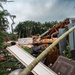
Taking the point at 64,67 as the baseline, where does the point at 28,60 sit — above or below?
above

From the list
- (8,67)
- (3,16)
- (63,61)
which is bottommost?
(8,67)

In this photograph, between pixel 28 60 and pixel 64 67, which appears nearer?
pixel 64 67

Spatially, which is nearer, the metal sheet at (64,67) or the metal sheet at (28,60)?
the metal sheet at (28,60)

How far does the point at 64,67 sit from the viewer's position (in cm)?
480

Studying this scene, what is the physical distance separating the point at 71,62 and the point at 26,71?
3.48 meters

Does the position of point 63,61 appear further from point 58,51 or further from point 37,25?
point 37,25

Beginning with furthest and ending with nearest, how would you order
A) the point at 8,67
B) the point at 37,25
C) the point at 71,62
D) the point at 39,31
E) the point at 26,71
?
the point at 37,25 → the point at 39,31 → the point at 8,67 → the point at 71,62 → the point at 26,71

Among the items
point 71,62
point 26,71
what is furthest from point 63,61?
point 26,71

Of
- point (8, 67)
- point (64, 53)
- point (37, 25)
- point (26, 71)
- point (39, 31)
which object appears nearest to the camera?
point (26, 71)

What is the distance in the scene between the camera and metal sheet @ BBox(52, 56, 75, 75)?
453 centimetres

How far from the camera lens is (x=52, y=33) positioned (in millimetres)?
9469

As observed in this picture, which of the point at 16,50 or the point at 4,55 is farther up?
the point at 16,50

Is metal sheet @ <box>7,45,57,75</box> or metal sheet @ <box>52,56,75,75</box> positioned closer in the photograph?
metal sheet @ <box>7,45,57,75</box>

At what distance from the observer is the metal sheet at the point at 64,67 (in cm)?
453
